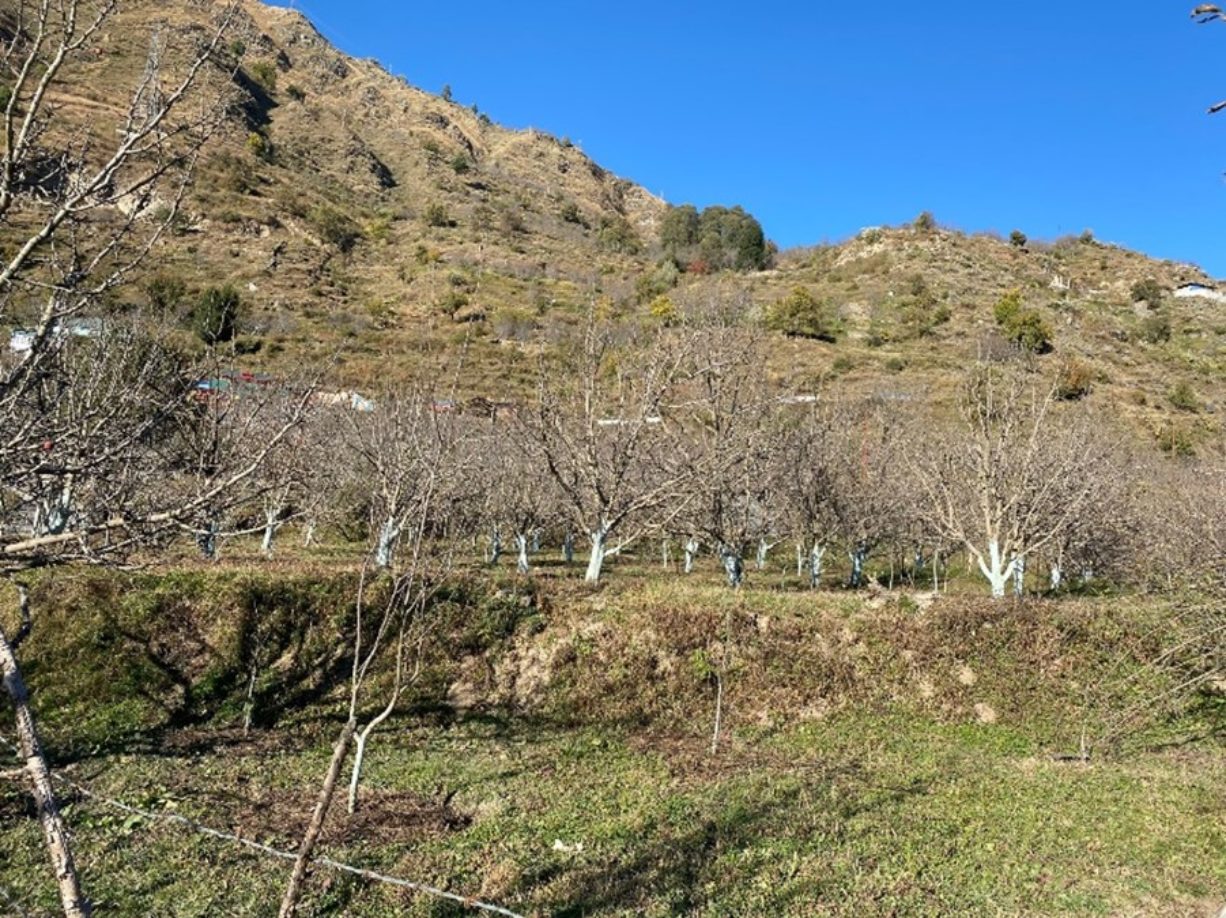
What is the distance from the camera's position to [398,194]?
101250mm

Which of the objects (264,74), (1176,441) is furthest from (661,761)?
(264,74)

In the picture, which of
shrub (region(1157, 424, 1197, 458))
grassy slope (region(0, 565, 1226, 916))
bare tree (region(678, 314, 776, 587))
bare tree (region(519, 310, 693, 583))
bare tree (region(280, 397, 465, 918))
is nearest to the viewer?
bare tree (region(280, 397, 465, 918))

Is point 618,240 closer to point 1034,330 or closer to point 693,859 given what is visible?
point 1034,330

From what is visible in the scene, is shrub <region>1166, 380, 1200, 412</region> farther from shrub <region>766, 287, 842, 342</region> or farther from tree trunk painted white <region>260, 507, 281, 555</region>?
tree trunk painted white <region>260, 507, 281, 555</region>

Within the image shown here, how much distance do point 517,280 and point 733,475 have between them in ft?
209

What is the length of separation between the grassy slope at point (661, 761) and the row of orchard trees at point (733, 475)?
2261mm

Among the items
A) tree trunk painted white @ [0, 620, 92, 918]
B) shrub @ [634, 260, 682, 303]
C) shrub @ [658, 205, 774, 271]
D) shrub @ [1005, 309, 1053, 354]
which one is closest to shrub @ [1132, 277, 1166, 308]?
shrub @ [1005, 309, 1053, 354]

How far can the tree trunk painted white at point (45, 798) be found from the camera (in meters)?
2.20

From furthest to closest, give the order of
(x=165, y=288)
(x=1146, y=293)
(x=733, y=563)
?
(x=1146, y=293) < (x=165, y=288) < (x=733, y=563)

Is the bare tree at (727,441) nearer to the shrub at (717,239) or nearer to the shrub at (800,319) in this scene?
the shrub at (800,319)

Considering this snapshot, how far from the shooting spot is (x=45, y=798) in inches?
87.7

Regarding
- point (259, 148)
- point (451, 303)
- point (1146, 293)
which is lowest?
point (451, 303)

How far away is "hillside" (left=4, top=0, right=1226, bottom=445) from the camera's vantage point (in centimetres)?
5144

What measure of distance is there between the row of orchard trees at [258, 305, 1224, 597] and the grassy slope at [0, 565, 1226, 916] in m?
2.26
